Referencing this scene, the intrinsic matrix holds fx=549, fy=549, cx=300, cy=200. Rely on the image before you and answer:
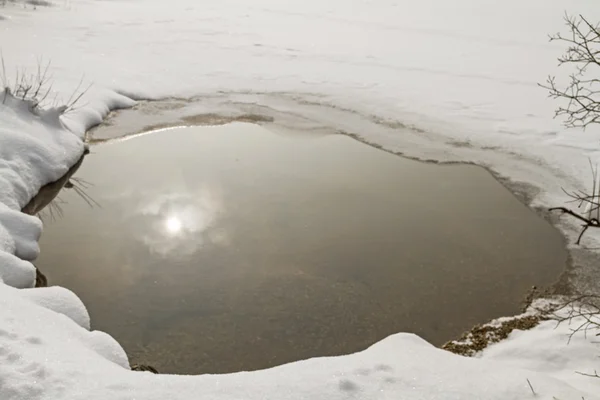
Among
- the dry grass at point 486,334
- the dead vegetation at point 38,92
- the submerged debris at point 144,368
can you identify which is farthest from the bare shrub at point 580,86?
the dead vegetation at point 38,92

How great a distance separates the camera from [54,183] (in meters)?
6.47

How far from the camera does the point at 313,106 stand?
9.45 metres

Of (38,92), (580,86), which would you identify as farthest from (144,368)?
(580,86)

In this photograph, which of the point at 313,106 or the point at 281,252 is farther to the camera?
the point at 313,106

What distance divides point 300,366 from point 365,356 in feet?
1.45

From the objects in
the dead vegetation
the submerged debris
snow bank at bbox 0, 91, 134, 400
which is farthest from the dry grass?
the dead vegetation

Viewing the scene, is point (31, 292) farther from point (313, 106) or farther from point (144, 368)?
point (313, 106)

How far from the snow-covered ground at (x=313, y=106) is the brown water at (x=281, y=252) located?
50cm

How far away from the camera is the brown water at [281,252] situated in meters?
4.40

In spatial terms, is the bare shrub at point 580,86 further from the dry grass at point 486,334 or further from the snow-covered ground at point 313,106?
the dry grass at point 486,334

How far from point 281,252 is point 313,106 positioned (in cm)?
467

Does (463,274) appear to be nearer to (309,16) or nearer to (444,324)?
(444,324)

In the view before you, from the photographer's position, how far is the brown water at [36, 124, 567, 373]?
4.40 meters

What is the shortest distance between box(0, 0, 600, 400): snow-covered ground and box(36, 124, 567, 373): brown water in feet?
1.64
